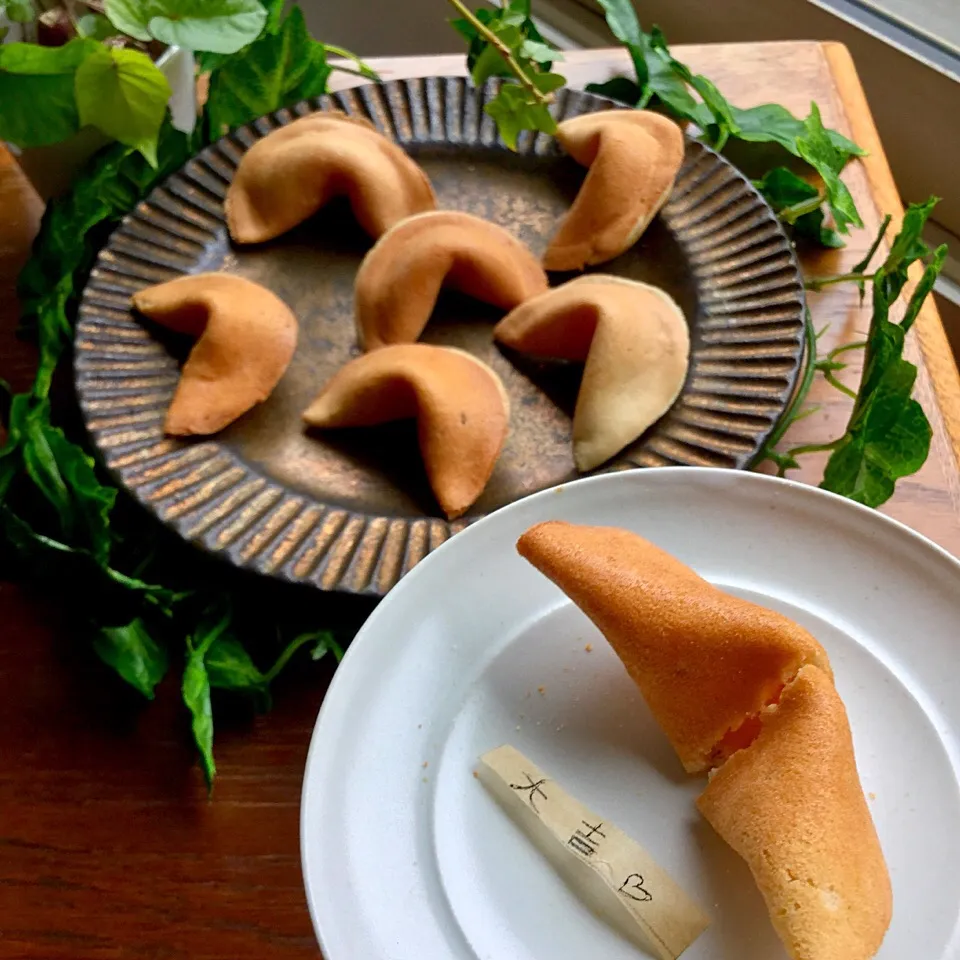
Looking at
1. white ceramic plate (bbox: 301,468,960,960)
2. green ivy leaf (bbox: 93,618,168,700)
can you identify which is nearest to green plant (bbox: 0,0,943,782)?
green ivy leaf (bbox: 93,618,168,700)

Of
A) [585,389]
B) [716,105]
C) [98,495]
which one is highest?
[716,105]

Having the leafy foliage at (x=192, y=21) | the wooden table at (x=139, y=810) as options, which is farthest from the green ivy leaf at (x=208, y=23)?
the wooden table at (x=139, y=810)

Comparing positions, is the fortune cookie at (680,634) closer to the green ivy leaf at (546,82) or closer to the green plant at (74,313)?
the green plant at (74,313)

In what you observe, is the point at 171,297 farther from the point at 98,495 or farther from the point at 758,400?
the point at 758,400

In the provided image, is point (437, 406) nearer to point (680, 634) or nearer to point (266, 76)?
point (680, 634)

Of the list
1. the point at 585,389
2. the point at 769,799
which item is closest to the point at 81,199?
the point at 585,389

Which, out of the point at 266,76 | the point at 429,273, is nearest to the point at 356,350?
the point at 429,273

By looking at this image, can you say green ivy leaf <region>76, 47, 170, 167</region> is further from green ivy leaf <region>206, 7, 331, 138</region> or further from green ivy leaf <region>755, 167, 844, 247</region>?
green ivy leaf <region>755, 167, 844, 247</region>
